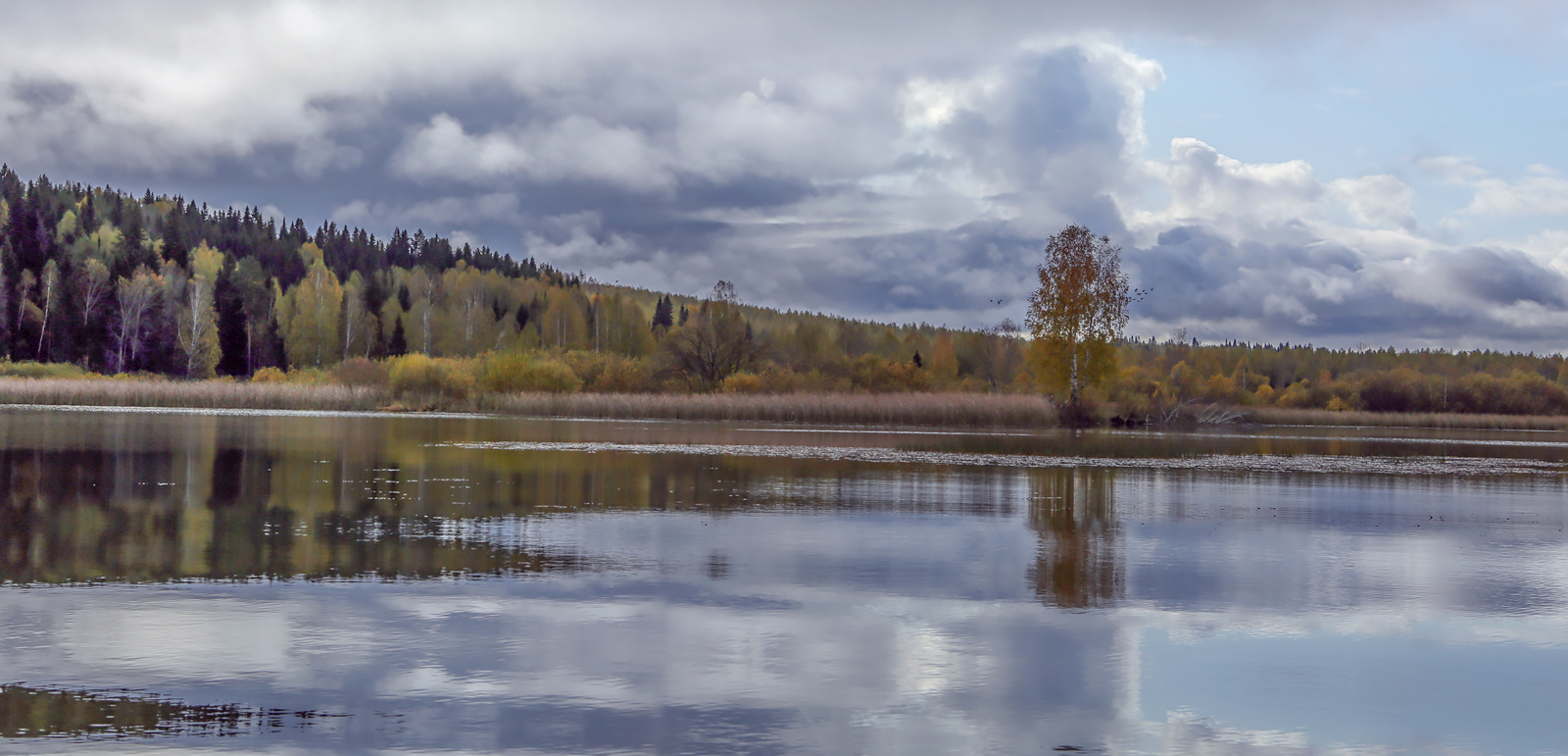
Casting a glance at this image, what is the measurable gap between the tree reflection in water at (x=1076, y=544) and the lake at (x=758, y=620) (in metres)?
0.08

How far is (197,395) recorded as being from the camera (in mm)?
61844

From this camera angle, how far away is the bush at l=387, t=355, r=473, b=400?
67.0 metres

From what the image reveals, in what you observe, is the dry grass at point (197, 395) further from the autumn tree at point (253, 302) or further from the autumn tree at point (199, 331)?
the autumn tree at point (253, 302)

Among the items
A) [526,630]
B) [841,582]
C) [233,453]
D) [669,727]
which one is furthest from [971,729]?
[233,453]

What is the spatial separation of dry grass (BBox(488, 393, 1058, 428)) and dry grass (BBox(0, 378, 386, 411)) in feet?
35.0

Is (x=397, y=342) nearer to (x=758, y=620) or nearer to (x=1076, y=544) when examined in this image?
(x=1076, y=544)

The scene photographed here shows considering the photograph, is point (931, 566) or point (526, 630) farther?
point (931, 566)

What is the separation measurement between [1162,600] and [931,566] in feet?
7.90

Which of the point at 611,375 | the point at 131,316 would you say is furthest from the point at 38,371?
the point at 611,375

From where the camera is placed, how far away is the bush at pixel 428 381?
67000mm

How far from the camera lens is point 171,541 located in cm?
1227

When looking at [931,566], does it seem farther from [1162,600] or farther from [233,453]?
[233,453]

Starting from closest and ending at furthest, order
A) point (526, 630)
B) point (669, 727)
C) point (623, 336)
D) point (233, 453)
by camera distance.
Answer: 1. point (669, 727)
2. point (526, 630)
3. point (233, 453)
4. point (623, 336)

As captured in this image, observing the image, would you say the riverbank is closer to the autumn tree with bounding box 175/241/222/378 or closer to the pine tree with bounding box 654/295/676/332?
the autumn tree with bounding box 175/241/222/378
